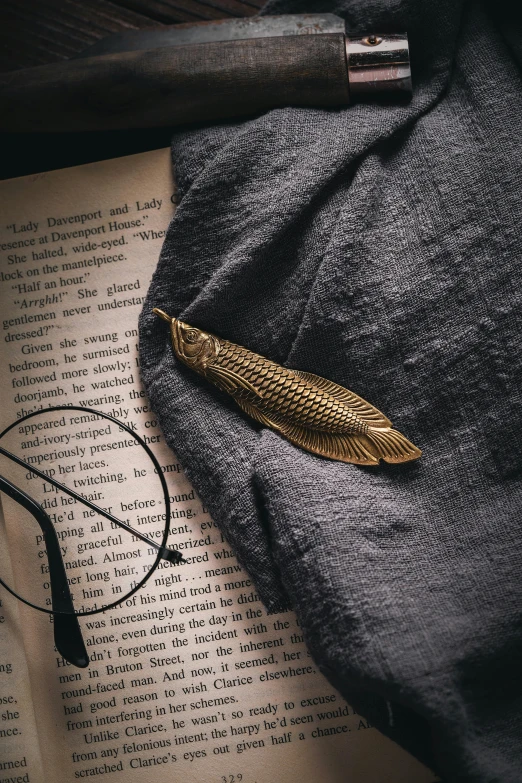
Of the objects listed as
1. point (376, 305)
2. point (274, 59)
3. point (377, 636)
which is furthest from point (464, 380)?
point (274, 59)

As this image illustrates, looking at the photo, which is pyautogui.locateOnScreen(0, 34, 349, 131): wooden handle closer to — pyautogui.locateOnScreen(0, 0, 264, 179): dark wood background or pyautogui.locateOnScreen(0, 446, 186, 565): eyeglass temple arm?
pyautogui.locateOnScreen(0, 0, 264, 179): dark wood background

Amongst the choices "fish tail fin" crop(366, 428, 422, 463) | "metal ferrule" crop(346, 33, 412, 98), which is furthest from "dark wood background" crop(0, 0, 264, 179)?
"fish tail fin" crop(366, 428, 422, 463)

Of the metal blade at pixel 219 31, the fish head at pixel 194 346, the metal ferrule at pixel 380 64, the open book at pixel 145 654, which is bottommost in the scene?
the open book at pixel 145 654

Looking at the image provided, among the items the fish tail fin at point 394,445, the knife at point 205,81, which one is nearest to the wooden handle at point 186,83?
the knife at point 205,81

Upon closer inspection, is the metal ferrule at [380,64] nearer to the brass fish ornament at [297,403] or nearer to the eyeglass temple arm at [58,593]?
the brass fish ornament at [297,403]

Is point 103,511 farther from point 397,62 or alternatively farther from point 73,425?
point 397,62

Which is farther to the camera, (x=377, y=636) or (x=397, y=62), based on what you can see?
(x=397, y=62)

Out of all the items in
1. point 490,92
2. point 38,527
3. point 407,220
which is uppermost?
point 490,92
